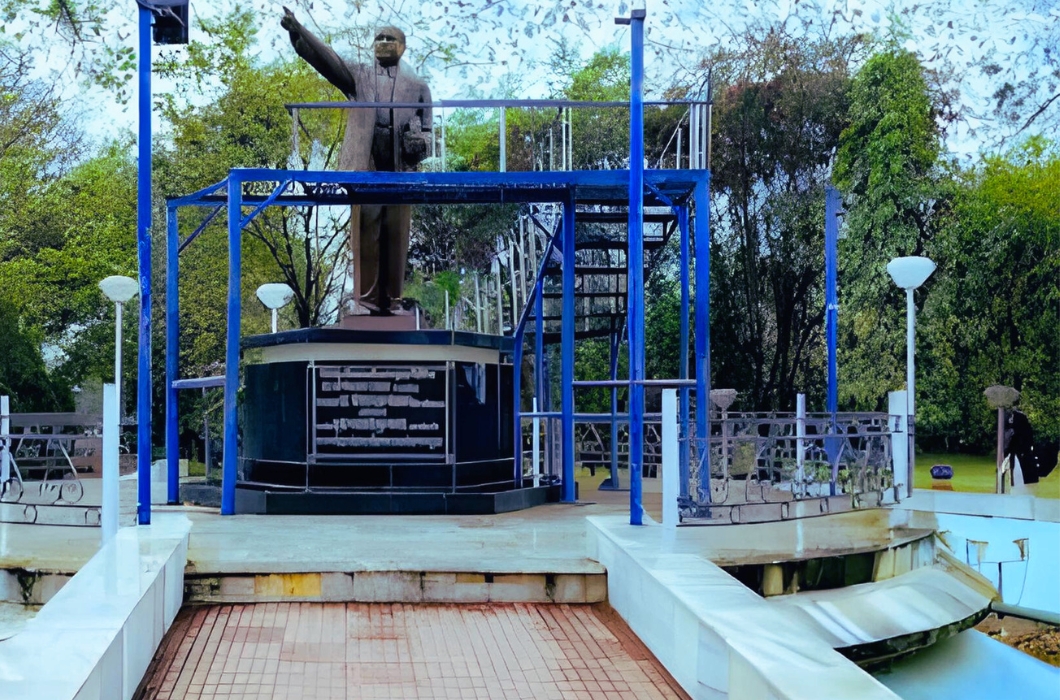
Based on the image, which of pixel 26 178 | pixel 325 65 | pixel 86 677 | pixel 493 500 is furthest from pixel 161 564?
pixel 26 178

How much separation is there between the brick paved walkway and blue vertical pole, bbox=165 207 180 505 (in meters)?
4.83

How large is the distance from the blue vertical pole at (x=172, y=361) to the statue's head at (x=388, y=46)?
281cm

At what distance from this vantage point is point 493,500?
10.4 metres

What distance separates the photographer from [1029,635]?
11.5 meters

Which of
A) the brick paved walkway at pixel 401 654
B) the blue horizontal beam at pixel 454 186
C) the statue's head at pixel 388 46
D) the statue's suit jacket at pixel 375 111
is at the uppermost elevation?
the statue's head at pixel 388 46

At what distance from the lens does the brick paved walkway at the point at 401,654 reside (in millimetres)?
5035

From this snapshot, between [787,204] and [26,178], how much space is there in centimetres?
1848

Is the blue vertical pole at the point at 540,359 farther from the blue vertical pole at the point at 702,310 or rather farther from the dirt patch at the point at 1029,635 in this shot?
the dirt patch at the point at 1029,635

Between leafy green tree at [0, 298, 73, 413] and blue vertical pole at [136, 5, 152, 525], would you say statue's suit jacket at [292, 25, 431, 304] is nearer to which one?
blue vertical pole at [136, 5, 152, 525]

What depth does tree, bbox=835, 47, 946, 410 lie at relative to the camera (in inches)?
954

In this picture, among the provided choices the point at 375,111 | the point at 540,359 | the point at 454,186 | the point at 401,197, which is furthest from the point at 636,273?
the point at 540,359

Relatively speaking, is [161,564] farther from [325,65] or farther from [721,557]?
[325,65]

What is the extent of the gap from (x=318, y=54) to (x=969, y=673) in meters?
8.19

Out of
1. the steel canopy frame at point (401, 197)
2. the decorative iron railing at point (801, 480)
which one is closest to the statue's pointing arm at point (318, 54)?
the steel canopy frame at point (401, 197)
